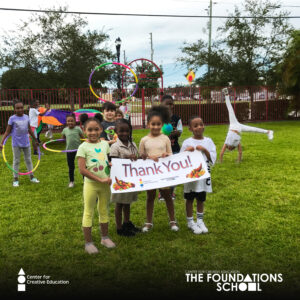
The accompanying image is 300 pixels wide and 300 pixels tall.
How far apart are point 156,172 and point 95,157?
0.79 metres

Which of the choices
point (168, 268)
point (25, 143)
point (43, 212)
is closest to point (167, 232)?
point (168, 268)

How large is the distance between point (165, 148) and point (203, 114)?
16.8m

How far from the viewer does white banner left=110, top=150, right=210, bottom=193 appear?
3.68m

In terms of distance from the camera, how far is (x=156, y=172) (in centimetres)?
387

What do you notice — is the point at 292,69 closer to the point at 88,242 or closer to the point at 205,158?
the point at 205,158

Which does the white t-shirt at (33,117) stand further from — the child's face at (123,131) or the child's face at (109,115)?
the child's face at (123,131)

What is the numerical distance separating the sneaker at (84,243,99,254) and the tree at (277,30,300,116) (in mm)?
18466

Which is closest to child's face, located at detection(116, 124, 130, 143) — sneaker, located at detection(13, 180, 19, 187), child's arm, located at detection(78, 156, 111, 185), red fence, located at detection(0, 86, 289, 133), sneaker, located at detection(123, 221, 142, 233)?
child's arm, located at detection(78, 156, 111, 185)

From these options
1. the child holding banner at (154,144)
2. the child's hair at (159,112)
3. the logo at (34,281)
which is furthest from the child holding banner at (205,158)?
A: the logo at (34,281)

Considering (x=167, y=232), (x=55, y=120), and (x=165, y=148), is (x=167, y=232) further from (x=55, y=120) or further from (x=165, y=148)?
(x=55, y=120)

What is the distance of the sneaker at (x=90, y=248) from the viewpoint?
358 cm

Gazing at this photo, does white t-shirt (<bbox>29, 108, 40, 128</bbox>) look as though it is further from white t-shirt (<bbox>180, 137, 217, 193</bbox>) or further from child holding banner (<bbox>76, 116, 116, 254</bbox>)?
white t-shirt (<bbox>180, 137, 217, 193</bbox>)

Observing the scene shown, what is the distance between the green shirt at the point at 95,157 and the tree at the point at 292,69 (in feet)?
59.5

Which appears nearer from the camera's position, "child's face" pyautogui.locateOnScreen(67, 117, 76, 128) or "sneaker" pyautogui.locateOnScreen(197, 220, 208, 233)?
"sneaker" pyautogui.locateOnScreen(197, 220, 208, 233)
